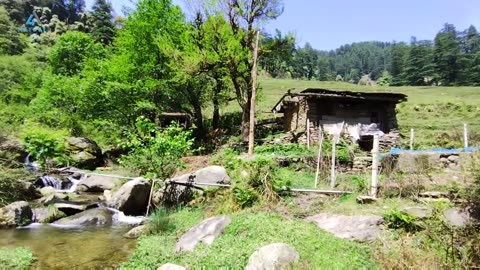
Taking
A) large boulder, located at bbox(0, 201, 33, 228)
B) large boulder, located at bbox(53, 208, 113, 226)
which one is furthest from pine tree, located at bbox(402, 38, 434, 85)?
large boulder, located at bbox(0, 201, 33, 228)

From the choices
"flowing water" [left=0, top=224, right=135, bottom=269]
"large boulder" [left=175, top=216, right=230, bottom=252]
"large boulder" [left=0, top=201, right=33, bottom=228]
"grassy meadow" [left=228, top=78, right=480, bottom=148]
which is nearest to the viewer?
"large boulder" [left=175, top=216, right=230, bottom=252]

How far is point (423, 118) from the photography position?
35.3 metres

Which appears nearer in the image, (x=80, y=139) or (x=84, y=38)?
(x=80, y=139)

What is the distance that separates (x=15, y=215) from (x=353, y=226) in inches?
402

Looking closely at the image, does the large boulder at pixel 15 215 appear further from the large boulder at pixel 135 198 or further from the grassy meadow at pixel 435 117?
the grassy meadow at pixel 435 117

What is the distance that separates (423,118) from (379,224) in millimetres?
31094

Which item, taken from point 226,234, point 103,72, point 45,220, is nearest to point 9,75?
point 103,72

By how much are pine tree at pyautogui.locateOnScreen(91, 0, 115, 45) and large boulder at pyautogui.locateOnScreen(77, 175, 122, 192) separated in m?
40.3

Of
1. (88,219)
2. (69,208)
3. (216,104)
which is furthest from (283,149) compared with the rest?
(69,208)

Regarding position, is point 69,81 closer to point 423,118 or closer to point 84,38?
point 84,38

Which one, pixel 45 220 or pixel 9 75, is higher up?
pixel 9 75

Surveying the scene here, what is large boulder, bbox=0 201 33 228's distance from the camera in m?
11.3
